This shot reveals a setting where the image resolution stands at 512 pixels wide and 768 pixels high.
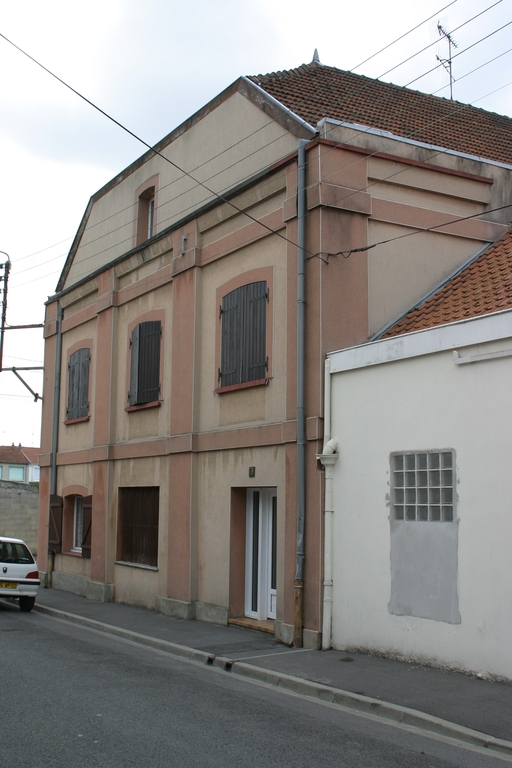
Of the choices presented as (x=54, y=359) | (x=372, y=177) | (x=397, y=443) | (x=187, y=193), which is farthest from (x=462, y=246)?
(x=54, y=359)

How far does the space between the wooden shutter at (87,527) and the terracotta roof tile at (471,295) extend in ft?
31.7

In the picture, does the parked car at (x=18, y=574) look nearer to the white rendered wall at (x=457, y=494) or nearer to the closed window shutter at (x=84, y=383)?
the closed window shutter at (x=84, y=383)

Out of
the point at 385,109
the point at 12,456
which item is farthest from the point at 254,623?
the point at 12,456

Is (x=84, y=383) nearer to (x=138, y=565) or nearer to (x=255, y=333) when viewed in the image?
(x=138, y=565)

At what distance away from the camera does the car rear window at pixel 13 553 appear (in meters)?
15.6

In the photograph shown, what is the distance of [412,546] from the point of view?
9.99 metres

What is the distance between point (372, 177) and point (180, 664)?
25.6 ft

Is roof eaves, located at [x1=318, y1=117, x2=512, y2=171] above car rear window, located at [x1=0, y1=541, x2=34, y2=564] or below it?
above

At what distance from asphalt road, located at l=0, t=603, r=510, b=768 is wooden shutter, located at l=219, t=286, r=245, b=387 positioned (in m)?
5.42

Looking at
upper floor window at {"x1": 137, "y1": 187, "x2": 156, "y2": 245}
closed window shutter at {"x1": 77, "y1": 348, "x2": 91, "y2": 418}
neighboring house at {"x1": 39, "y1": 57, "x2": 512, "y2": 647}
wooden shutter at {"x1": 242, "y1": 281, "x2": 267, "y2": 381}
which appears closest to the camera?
neighboring house at {"x1": 39, "y1": 57, "x2": 512, "y2": 647}

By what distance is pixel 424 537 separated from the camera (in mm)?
9828

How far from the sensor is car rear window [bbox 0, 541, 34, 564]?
15.6 meters

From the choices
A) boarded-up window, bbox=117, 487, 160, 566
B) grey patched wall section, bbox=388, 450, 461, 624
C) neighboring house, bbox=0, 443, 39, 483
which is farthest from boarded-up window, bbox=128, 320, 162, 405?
neighboring house, bbox=0, 443, 39, 483

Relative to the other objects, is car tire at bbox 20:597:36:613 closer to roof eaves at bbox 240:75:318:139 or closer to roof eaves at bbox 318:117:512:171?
roof eaves at bbox 240:75:318:139
